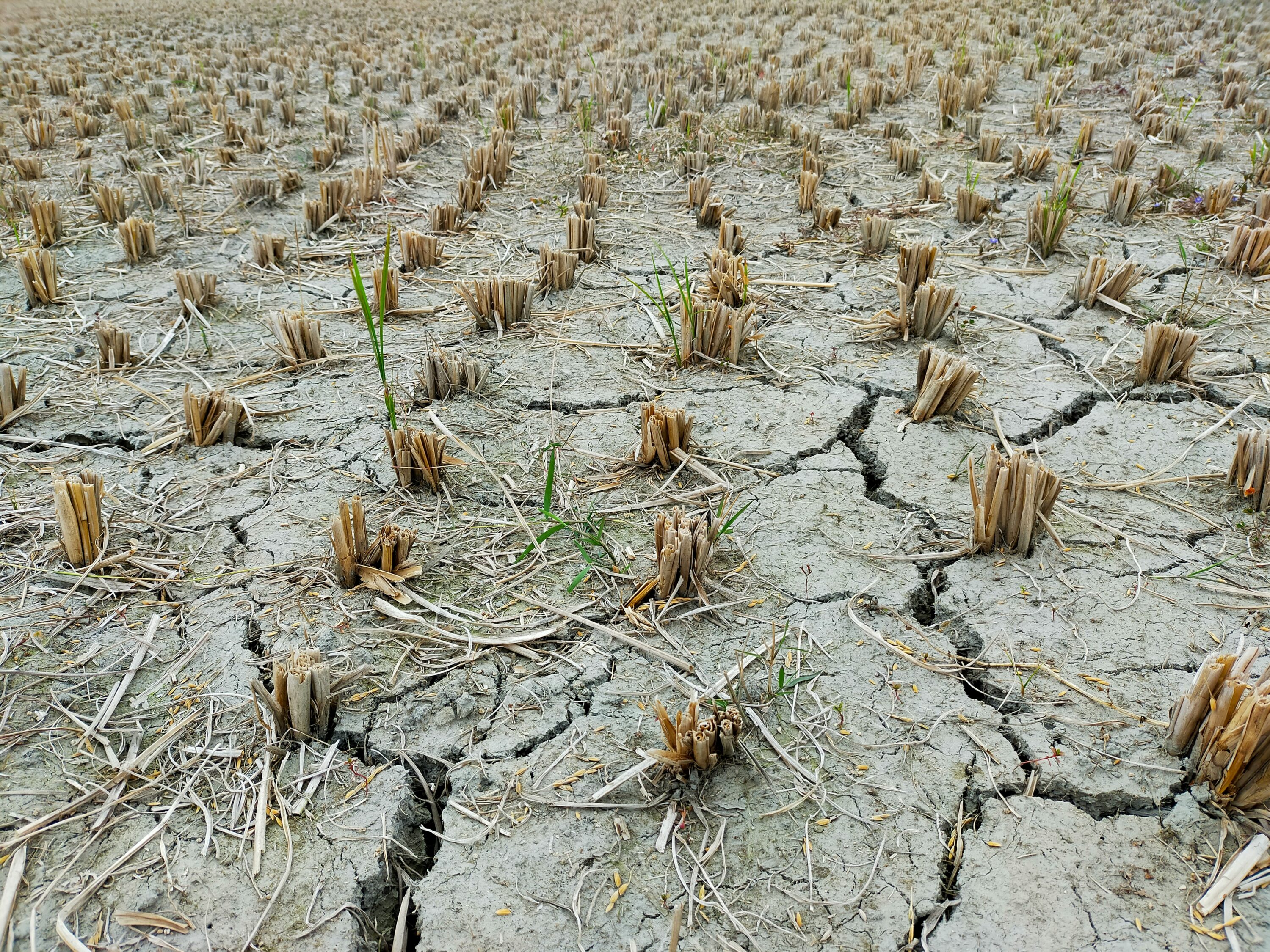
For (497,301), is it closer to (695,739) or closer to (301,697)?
(301,697)

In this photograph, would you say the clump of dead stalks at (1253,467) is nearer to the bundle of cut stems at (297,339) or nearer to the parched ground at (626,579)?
the parched ground at (626,579)

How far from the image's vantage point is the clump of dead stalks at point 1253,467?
239 cm

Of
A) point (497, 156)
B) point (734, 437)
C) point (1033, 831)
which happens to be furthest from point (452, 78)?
point (1033, 831)

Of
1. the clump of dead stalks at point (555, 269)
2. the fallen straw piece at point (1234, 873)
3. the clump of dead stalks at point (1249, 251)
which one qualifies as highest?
Result: the clump of dead stalks at point (1249, 251)

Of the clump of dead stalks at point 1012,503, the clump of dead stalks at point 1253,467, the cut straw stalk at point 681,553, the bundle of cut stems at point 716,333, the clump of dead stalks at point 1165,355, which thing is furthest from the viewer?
the bundle of cut stems at point 716,333

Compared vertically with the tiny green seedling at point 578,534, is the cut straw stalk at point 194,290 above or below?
above

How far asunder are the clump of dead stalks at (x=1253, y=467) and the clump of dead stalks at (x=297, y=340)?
3146 millimetres

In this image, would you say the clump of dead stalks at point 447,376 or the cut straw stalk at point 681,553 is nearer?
the cut straw stalk at point 681,553

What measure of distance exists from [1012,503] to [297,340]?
2596 mm

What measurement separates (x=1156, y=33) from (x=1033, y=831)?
949 centimetres

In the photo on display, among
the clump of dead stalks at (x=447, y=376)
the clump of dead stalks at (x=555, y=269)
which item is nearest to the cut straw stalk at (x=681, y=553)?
the clump of dead stalks at (x=447, y=376)

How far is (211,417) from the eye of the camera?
2.82 m

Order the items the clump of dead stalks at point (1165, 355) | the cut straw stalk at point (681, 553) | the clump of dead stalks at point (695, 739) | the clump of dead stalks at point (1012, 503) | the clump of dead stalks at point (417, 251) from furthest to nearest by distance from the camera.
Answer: the clump of dead stalks at point (417, 251)
the clump of dead stalks at point (1165, 355)
the clump of dead stalks at point (1012, 503)
the cut straw stalk at point (681, 553)
the clump of dead stalks at point (695, 739)

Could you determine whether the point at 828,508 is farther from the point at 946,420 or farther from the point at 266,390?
the point at 266,390
